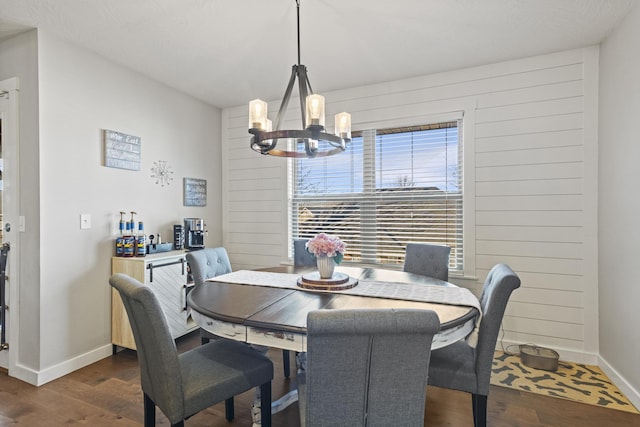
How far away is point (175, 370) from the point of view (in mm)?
1429

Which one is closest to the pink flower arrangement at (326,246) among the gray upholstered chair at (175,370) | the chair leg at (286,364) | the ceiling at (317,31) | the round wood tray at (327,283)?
the round wood tray at (327,283)

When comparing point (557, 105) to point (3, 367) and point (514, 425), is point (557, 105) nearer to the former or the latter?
point (514, 425)

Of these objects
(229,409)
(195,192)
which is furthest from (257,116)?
(195,192)

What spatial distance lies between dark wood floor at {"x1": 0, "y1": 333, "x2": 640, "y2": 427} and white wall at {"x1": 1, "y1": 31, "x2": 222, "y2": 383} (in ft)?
0.82

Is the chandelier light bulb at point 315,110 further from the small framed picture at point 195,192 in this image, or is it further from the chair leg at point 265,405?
the small framed picture at point 195,192

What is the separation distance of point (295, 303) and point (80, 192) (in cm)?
219

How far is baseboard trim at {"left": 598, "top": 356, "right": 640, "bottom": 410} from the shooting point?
2.18 meters

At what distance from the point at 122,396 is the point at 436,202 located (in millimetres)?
3103

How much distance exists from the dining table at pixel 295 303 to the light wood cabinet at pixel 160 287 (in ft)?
3.14

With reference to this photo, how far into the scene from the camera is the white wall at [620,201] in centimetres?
222

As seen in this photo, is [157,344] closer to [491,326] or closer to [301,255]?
[491,326]

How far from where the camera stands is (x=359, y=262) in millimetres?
3637

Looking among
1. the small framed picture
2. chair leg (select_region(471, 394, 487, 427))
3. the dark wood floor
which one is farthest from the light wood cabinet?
chair leg (select_region(471, 394, 487, 427))

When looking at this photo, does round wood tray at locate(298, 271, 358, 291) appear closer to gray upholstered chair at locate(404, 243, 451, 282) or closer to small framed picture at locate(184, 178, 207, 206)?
gray upholstered chair at locate(404, 243, 451, 282)
